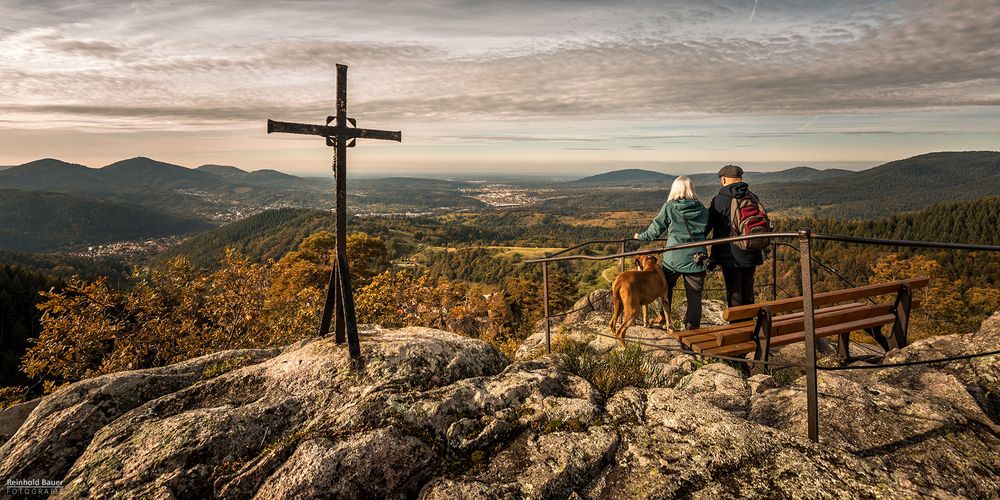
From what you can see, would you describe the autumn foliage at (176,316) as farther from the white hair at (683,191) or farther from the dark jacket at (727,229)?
the white hair at (683,191)

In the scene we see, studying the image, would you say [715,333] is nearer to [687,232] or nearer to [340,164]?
[687,232]

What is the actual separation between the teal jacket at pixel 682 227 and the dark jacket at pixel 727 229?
24 cm

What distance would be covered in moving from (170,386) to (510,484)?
4.49 metres

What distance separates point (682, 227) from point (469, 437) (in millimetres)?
5690

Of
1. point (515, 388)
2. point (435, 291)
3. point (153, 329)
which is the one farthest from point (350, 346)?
point (435, 291)

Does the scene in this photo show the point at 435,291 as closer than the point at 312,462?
No

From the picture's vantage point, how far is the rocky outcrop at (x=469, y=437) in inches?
137

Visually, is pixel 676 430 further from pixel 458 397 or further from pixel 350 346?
pixel 350 346

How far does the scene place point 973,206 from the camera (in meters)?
124

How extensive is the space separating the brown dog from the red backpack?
4.97 ft

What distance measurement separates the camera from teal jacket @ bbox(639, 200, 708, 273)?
7.81 metres

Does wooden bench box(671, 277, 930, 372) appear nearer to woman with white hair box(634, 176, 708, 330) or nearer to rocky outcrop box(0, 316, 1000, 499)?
rocky outcrop box(0, 316, 1000, 499)

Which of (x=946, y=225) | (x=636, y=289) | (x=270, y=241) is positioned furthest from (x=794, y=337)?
(x=270, y=241)

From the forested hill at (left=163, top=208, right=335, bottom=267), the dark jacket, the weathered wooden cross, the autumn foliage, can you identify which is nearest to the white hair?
the dark jacket
